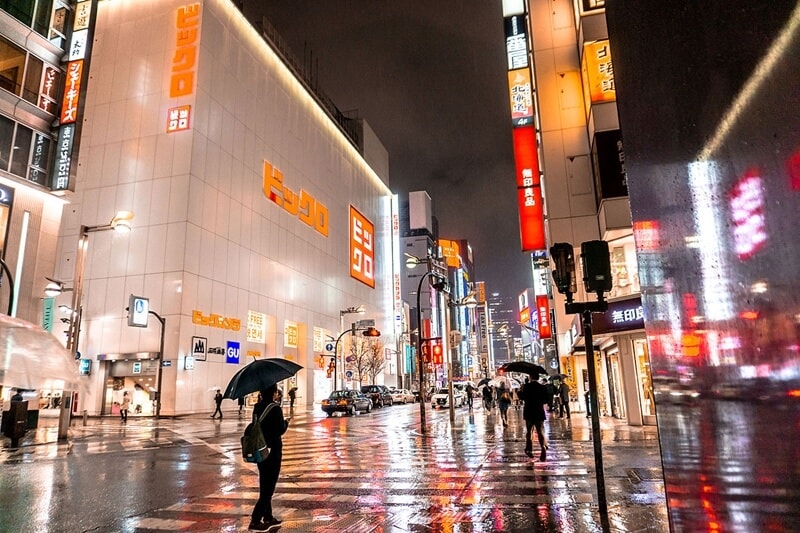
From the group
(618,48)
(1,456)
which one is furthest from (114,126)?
(618,48)

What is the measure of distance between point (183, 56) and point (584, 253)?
4092 centimetres

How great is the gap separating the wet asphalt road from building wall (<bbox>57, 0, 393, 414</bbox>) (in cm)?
2114

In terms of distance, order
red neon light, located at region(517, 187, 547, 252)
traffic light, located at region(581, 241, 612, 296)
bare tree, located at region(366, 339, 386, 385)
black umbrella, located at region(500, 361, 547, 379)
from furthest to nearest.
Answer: bare tree, located at region(366, 339, 386, 385)
red neon light, located at region(517, 187, 547, 252)
black umbrella, located at region(500, 361, 547, 379)
traffic light, located at region(581, 241, 612, 296)

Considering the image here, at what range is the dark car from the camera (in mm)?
48456

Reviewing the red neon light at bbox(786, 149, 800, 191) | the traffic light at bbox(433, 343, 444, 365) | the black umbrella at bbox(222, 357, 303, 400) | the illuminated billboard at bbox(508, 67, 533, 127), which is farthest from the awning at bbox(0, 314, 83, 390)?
the traffic light at bbox(433, 343, 444, 365)

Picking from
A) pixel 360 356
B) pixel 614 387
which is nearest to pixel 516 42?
pixel 614 387

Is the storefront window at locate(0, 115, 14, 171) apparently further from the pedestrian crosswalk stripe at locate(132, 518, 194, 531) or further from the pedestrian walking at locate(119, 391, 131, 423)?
the pedestrian crosswalk stripe at locate(132, 518, 194, 531)

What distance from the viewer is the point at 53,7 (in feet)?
74.7

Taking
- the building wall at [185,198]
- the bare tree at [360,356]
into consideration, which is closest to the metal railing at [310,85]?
the building wall at [185,198]

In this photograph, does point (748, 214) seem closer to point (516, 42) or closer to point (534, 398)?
point (534, 398)

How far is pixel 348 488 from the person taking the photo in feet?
31.1

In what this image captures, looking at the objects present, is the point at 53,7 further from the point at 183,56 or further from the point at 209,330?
the point at 209,330

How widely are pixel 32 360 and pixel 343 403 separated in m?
33.2

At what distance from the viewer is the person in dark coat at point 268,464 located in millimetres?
6891
